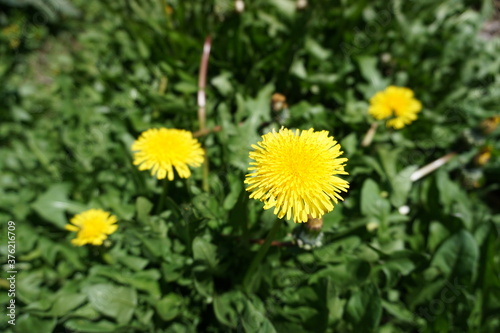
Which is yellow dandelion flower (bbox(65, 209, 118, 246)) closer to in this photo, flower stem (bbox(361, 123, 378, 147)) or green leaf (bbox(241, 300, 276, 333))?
green leaf (bbox(241, 300, 276, 333))

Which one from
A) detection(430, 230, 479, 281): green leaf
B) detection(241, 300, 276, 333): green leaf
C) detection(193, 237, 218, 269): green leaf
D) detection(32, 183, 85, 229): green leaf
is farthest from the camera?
detection(32, 183, 85, 229): green leaf

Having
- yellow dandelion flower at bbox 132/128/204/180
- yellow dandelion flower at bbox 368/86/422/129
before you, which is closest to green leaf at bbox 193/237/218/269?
yellow dandelion flower at bbox 132/128/204/180

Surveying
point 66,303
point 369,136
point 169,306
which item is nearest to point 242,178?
point 169,306

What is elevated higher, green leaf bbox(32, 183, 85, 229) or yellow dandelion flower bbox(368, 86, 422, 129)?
green leaf bbox(32, 183, 85, 229)

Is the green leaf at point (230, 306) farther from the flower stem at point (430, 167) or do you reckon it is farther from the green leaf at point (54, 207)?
the flower stem at point (430, 167)

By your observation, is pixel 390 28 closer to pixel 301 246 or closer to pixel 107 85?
pixel 301 246

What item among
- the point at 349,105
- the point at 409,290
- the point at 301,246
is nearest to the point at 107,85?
the point at 349,105

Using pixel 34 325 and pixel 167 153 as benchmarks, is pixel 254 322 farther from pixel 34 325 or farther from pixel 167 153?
pixel 34 325
